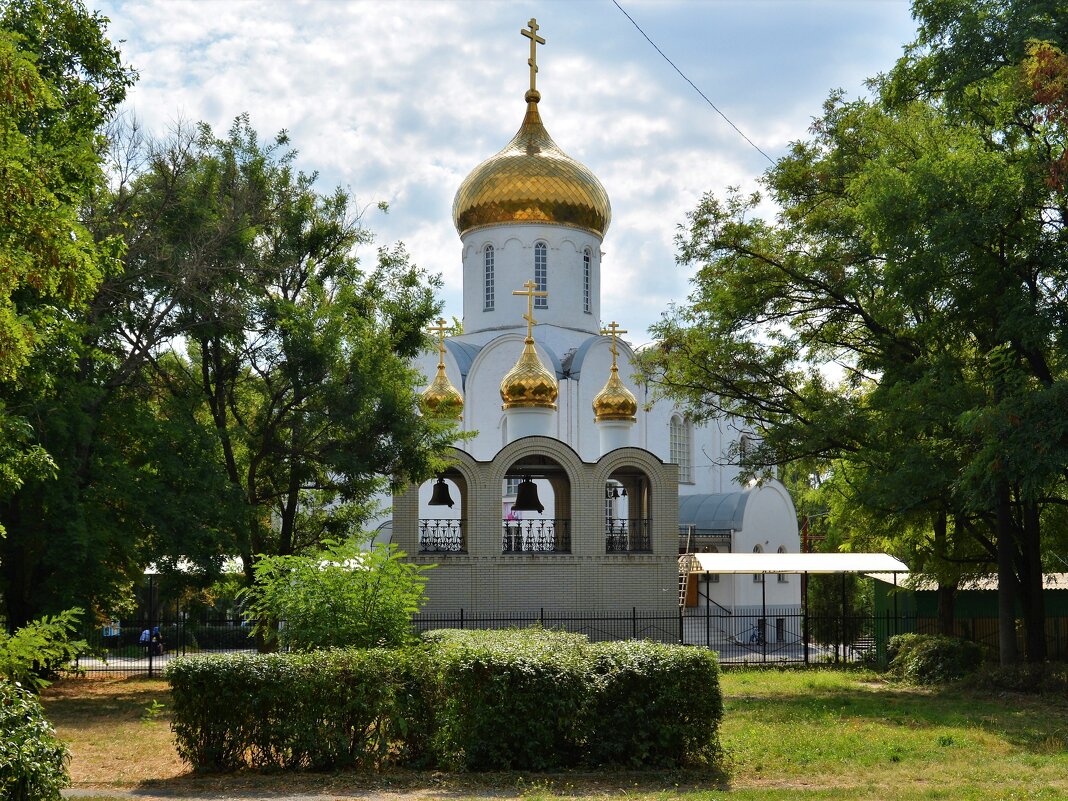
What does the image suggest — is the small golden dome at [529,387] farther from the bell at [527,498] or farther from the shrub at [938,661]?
the shrub at [938,661]

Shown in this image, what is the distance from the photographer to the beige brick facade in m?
22.0

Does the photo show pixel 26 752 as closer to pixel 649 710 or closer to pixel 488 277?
pixel 649 710

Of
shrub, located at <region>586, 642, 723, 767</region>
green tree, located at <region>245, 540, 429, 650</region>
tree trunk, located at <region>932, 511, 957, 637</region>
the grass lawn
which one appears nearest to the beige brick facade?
tree trunk, located at <region>932, 511, 957, 637</region>

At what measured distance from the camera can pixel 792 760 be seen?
1035cm

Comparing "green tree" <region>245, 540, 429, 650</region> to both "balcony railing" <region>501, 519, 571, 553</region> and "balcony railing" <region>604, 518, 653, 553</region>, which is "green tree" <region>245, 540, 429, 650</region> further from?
"balcony railing" <region>604, 518, 653, 553</region>

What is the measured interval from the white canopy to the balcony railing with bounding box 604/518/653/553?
1.83m

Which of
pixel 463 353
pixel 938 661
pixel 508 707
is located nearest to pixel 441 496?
pixel 938 661

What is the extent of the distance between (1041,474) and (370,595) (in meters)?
8.60

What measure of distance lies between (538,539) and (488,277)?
13.6m

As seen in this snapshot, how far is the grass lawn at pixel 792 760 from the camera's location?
8.89 m

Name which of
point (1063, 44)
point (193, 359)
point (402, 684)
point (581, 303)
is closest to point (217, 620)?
point (193, 359)

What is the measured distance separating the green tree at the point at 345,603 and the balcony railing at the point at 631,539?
12.1m

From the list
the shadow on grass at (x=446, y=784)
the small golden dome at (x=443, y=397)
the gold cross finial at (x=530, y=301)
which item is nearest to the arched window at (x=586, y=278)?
the gold cross finial at (x=530, y=301)

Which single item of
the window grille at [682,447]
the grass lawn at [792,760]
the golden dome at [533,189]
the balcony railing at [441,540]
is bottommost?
the grass lawn at [792,760]
